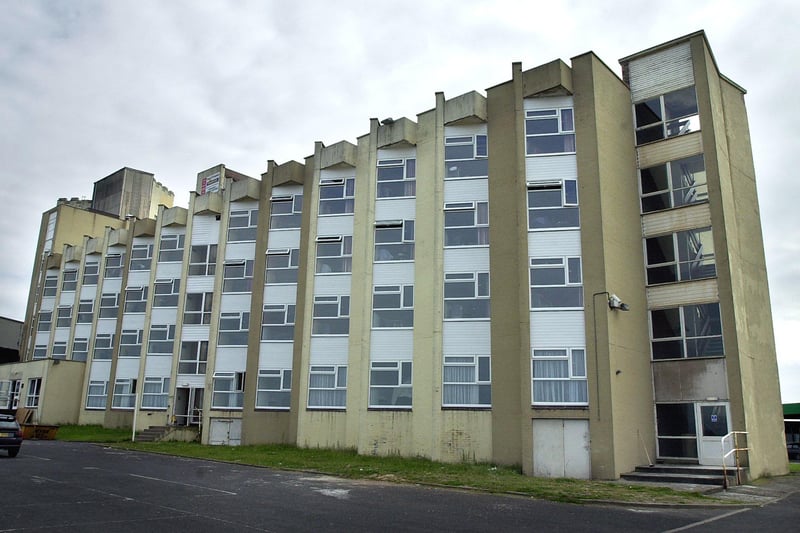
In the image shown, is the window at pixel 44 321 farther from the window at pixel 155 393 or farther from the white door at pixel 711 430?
the white door at pixel 711 430

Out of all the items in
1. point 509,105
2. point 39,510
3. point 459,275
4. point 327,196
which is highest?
point 509,105

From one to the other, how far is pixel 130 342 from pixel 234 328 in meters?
11.1

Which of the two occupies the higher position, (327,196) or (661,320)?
(327,196)

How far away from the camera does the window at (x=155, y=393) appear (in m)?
36.2

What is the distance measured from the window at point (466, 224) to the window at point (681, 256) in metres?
6.13

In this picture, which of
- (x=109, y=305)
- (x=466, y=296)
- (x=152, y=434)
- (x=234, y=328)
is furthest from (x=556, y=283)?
(x=109, y=305)

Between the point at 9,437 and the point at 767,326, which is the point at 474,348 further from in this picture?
the point at 9,437

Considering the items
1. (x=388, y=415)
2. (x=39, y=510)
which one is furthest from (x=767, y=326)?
(x=39, y=510)

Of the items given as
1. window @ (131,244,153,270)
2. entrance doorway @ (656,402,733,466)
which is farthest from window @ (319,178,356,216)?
window @ (131,244,153,270)

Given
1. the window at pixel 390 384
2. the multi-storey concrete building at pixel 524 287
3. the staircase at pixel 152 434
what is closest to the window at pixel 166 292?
the multi-storey concrete building at pixel 524 287

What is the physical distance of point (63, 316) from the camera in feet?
155

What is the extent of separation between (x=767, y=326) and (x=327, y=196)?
18.9 m

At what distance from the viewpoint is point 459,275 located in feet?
83.5

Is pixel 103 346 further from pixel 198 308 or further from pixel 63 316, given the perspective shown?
pixel 198 308
